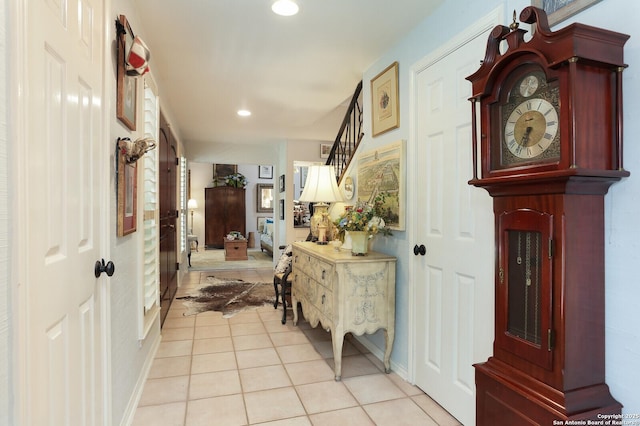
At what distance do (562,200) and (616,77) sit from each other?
440 millimetres

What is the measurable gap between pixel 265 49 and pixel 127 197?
158 cm

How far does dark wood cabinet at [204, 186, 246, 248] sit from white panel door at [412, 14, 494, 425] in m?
8.39

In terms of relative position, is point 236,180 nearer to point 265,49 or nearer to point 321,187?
point 321,187

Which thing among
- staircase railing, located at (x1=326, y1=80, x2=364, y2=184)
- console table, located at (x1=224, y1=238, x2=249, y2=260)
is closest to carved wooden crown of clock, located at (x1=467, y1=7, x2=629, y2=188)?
staircase railing, located at (x1=326, y1=80, x2=364, y2=184)

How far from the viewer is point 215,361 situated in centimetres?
277

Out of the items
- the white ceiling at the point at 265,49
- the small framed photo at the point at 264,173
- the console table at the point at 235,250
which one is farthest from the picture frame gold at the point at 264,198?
the white ceiling at the point at 265,49

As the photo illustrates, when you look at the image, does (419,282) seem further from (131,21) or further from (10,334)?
(131,21)

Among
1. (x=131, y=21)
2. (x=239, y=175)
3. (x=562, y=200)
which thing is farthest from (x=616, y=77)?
(x=239, y=175)

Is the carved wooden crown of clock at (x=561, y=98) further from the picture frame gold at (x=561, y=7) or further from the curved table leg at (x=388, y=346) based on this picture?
the curved table leg at (x=388, y=346)

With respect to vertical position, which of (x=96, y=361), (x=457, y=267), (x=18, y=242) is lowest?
(x=96, y=361)

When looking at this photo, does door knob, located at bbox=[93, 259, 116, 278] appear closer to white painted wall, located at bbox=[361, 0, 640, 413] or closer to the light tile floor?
the light tile floor

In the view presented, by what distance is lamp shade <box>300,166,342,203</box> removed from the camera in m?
3.18

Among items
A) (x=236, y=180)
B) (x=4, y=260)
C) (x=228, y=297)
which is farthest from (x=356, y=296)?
(x=236, y=180)

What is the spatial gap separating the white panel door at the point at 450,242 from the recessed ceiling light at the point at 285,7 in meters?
0.88
